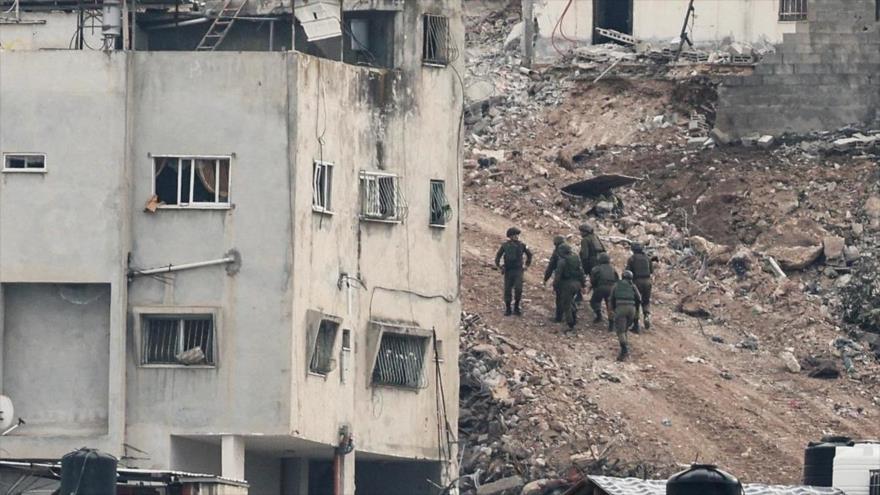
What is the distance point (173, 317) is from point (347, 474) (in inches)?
144

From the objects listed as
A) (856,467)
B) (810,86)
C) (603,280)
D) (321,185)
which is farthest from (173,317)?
(810,86)

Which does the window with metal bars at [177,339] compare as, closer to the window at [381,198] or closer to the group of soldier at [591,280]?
the window at [381,198]

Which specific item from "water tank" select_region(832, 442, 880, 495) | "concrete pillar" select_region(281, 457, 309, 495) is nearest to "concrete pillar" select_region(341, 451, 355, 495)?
"concrete pillar" select_region(281, 457, 309, 495)

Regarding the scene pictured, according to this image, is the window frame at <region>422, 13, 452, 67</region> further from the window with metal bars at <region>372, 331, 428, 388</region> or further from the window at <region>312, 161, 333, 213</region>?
the window with metal bars at <region>372, 331, 428, 388</region>

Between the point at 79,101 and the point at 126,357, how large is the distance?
3859mm

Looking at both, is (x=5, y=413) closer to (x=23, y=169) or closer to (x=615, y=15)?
(x=23, y=169)

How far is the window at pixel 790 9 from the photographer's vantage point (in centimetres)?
7359

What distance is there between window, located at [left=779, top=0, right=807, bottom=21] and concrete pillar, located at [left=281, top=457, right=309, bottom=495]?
1934 cm

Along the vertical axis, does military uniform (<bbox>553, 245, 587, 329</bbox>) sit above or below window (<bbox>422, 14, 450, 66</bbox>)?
below

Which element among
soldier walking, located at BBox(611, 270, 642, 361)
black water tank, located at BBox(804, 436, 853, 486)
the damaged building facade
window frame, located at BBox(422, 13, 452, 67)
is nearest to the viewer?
black water tank, located at BBox(804, 436, 853, 486)

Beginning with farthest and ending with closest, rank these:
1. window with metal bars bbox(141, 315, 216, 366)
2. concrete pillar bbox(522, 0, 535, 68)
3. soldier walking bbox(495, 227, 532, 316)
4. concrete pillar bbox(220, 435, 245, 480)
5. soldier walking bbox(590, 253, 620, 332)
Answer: concrete pillar bbox(522, 0, 535, 68), soldier walking bbox(495, 227, 532, 316), soldier walking bbox(590, 253, 620, 332), window with metal bars bbox(141, 315, 216, 366), concrete pillar bbox(220, 435, 245, 480)

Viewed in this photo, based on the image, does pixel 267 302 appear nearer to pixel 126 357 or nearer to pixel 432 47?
pixel 126 357

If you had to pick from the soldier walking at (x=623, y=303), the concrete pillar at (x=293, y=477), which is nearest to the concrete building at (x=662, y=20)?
the soldier walking at (x=623, y=303)

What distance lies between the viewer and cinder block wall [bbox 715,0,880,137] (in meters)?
70.5
